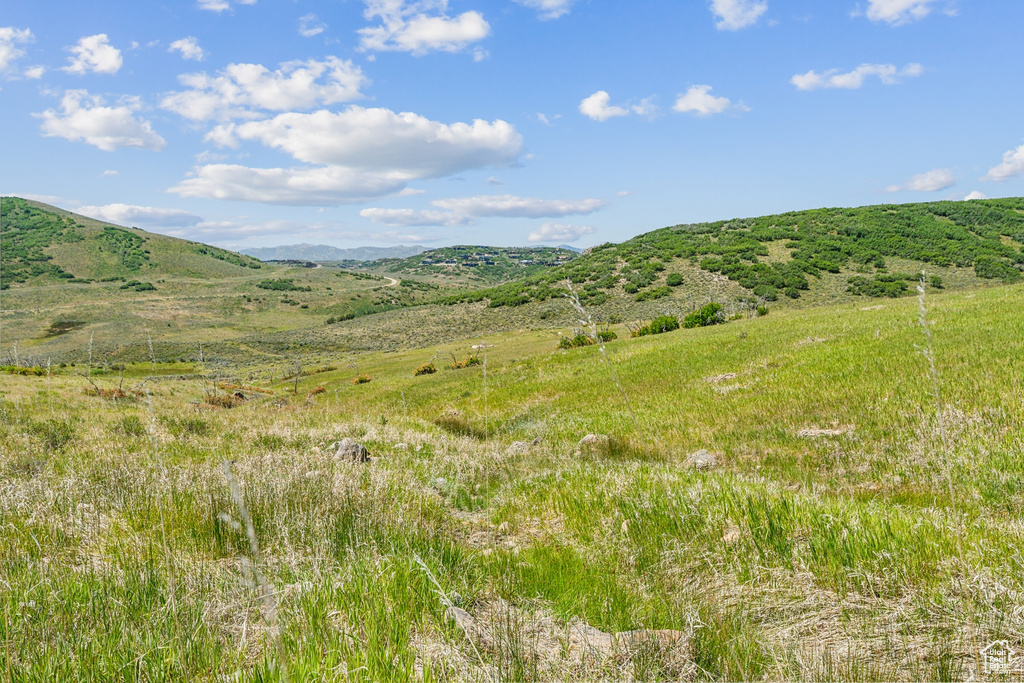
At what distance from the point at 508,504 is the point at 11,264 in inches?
7502

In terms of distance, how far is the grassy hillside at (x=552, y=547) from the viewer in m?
2.69

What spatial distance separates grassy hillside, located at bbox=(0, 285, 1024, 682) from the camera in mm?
2686

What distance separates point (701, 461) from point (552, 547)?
4.66 meters

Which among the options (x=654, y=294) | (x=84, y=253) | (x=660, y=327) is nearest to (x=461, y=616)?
(x=660, y=327)

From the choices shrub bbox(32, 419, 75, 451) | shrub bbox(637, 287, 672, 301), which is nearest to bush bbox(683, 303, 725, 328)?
shrub bbox(637, 287, 672, 301)

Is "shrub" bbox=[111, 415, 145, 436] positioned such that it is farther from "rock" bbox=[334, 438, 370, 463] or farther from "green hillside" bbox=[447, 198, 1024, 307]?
"green hillside" bbox=[447, 198, 1024, 307]

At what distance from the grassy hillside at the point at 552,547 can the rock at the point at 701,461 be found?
7cm

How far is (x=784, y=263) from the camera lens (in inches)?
2277

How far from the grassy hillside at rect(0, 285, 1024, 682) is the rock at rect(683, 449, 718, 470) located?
0.24 feet

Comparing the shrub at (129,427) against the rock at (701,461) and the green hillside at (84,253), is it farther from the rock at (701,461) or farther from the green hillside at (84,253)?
the green hillside at (84,253)

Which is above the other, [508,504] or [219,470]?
[219,470]

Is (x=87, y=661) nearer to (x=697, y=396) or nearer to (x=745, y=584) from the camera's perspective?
(x=745, y=584)

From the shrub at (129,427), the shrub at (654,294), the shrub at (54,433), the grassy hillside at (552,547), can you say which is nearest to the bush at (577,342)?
the grassy hillside at (552,547)

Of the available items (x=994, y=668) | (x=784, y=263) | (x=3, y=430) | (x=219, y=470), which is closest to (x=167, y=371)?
(x=3, y=430)
